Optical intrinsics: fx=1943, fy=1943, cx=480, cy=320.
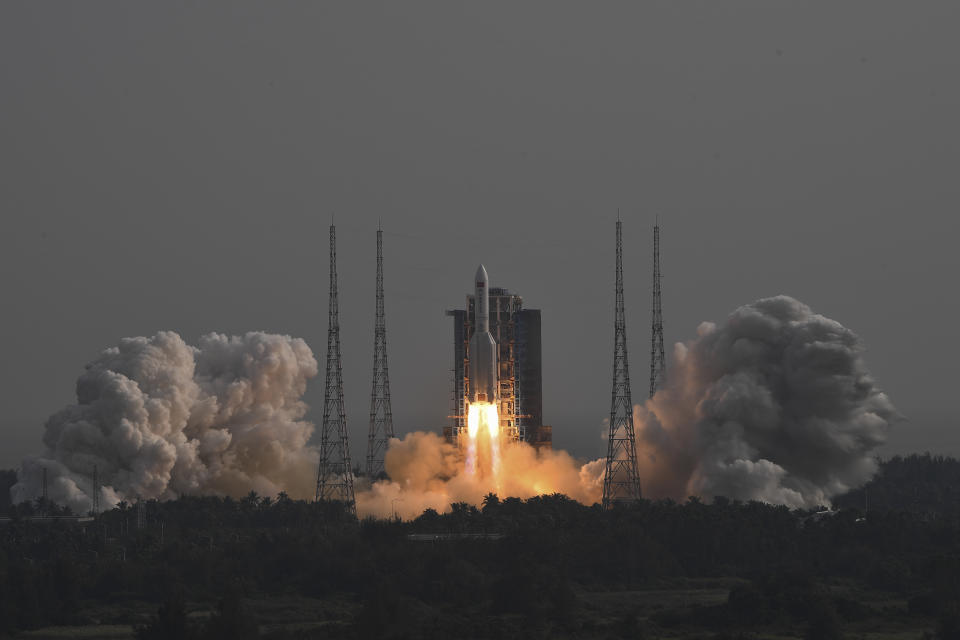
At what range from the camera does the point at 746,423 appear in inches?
4747

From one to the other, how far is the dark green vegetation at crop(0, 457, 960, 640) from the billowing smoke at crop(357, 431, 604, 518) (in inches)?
198

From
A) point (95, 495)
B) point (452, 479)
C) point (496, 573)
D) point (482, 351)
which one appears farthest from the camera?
point (95, 495)

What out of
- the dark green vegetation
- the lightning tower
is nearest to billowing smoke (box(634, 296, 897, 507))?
the dark green vegetation

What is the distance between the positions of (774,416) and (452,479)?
21372 millimetres

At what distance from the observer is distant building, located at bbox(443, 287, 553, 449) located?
126 m

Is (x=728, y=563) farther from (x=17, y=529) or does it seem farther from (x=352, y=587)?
(x=17, y=529)

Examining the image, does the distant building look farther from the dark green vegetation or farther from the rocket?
the dark green vegetation

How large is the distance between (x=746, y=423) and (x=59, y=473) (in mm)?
45919

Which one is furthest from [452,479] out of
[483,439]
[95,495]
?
[95,495]

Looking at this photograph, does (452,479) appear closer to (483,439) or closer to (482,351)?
(483,439)

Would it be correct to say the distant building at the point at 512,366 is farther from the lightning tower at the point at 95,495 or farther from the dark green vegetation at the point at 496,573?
the lightning tower at the point at 95,495

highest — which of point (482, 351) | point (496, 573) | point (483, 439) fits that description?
point (482, 351)

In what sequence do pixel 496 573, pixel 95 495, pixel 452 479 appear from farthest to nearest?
pixel 95 495 → pixel 452 479 → pixel 496 573

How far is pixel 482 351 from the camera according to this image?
123 meters
